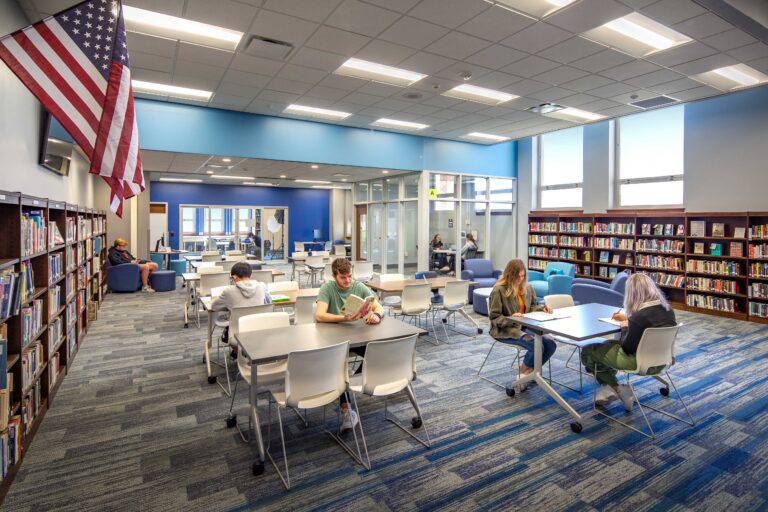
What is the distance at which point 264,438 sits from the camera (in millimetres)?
3344

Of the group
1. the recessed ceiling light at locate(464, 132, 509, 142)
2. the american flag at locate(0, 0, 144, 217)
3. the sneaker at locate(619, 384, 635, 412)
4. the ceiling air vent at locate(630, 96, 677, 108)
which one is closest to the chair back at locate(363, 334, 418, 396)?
the sneaker at locate(619, 384, 635, 412)

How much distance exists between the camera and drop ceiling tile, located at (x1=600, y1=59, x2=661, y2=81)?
5.62 metres

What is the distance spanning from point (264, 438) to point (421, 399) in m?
1.50

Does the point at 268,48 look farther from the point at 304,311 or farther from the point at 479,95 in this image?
the point at 479,95

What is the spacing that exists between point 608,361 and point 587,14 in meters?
3.46

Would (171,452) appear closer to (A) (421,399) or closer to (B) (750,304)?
(A) (421,399)

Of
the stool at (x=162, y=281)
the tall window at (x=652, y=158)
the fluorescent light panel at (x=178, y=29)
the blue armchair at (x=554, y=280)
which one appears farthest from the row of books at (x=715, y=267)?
the stool at (x=162, y=281)

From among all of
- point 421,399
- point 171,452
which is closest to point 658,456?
point 421,399

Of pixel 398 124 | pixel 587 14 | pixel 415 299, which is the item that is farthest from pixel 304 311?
pixel 398 124

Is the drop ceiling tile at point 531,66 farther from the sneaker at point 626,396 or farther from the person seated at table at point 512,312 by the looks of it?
the sneaker at point 626,396

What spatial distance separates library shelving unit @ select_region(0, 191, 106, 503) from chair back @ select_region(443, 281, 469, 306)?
181 inches

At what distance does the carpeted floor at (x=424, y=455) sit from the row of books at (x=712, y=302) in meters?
3.50

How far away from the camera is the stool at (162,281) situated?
10.2 metres

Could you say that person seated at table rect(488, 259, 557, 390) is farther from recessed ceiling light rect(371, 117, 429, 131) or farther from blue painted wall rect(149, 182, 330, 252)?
blue painted wall rect(149, 182, 330, 252)
